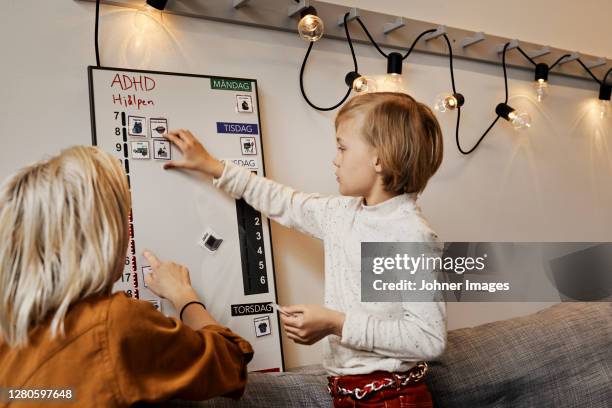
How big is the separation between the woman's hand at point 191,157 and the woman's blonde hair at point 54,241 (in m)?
0.36

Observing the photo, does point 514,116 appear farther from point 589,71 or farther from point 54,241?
point 54,241

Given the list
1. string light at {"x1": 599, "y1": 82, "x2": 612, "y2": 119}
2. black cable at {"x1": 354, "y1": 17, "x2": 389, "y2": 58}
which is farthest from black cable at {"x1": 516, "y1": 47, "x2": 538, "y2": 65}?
black cable at {"x1": 354, "y1": 17, "x2": 389, "y2": 58}

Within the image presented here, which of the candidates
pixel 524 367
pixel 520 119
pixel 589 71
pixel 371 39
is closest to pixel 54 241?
pixel 371 39

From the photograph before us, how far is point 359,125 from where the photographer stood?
3.66 ft

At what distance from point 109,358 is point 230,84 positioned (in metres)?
0.70

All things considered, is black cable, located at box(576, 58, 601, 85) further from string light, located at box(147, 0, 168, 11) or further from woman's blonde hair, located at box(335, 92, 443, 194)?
string light, located at box(147, 0, 168, 11)

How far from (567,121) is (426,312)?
1.27 metres

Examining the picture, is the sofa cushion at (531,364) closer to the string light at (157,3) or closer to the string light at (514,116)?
the string light at (514,116)

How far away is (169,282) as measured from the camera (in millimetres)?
1106

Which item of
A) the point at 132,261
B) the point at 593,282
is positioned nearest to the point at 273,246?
the point at 132,261

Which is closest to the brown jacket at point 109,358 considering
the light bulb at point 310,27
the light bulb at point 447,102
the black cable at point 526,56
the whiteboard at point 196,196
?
the whiteboard at point 196,196

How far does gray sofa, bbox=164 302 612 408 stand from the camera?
4.22 feet

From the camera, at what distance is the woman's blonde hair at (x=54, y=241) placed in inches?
29.2

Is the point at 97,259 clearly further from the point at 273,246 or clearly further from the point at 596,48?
the point at 596,48
